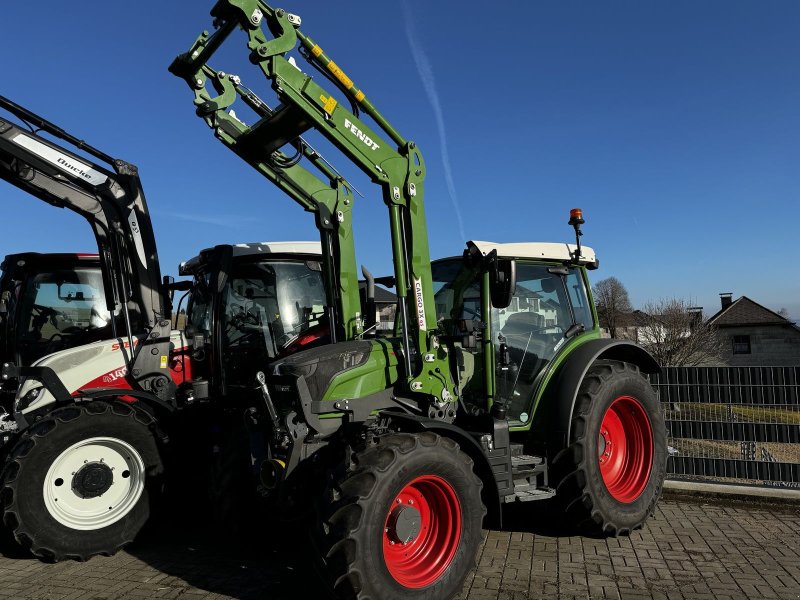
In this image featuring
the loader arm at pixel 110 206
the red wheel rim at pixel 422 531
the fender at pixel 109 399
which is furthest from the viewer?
the loader arm at pixel 110 206

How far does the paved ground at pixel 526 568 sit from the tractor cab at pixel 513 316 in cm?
113

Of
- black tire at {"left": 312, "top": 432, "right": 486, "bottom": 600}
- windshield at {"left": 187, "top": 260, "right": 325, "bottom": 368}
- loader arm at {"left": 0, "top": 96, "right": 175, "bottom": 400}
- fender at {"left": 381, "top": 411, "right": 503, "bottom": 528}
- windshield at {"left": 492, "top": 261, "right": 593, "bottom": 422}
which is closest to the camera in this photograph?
black tire at {"left": 312, "top": 432, "right": 486, "bottom": 600}

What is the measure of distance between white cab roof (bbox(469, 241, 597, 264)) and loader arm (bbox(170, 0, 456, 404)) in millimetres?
713

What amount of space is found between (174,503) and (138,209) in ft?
10.5

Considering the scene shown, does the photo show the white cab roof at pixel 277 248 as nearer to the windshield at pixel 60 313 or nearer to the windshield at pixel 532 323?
the windshield at pixel 60 313

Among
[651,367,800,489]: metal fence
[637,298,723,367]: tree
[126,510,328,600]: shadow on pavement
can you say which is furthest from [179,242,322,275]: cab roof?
[637,298,723,367]: tree

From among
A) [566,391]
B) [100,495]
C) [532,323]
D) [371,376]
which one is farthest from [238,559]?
[532,323]

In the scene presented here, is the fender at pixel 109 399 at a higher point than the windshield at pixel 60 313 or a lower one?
lower

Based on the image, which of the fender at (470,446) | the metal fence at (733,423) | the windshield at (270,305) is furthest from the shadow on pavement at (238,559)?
the metal fence at (733,423)

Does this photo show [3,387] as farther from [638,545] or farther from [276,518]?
[638,545]

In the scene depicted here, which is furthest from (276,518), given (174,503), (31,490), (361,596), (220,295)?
(220,295)

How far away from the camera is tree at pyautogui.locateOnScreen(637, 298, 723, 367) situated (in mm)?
34969

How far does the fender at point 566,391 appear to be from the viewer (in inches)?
207

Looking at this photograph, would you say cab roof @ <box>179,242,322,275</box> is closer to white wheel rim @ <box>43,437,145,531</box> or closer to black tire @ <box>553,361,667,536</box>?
white wheel rim @ <box>43,437,145,531</box>
